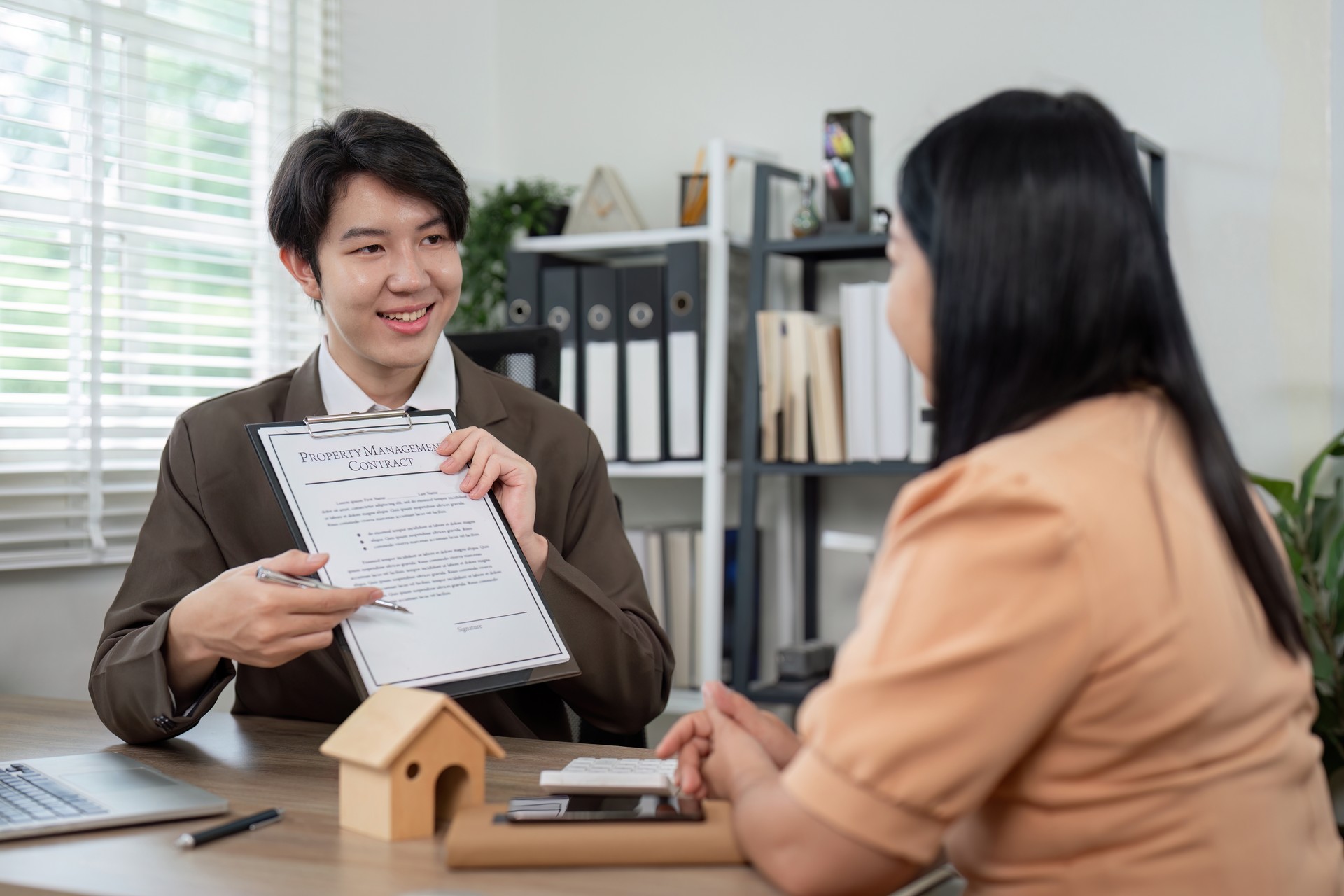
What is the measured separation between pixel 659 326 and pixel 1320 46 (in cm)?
149

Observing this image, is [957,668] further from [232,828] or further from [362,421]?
[362,421]

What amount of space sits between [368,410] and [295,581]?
50 centimetres

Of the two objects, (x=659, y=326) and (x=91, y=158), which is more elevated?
(x=91, y=158)

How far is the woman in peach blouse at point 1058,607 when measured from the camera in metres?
0.72

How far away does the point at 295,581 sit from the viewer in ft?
3.90

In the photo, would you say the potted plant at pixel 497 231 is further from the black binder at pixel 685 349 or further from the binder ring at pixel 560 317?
the black binder at pixel 685 349

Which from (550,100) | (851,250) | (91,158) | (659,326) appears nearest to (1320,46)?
(851,250)

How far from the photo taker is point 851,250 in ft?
9.27

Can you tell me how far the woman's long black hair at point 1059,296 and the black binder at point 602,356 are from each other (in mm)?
2058

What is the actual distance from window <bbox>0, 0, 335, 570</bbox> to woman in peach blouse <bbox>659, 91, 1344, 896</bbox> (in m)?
1.95

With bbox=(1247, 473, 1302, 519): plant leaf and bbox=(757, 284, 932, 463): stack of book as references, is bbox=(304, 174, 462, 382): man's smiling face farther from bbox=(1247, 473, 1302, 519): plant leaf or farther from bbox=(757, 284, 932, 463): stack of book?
bbox=(1247, 473, 1302, 519): plant leaf

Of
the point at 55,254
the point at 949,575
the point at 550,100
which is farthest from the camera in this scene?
the point at 550,100

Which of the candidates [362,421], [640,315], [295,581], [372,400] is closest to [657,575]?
[640,315]

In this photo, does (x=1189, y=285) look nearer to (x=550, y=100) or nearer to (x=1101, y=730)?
(x=550, y=100)
